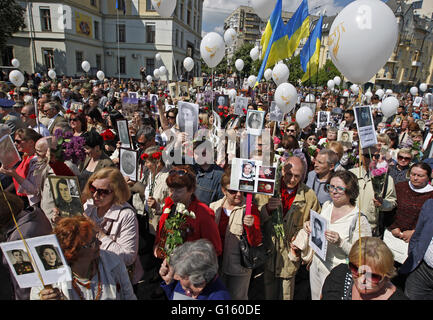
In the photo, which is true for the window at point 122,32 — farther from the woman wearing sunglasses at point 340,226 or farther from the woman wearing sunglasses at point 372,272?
the woman wearing sunglasses at point 372,272

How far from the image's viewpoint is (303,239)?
2611mm

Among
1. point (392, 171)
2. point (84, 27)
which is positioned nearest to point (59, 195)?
point (392, 171)

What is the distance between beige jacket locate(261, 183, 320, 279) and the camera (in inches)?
106

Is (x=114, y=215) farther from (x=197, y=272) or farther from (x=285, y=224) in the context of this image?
(x=285, y=224)

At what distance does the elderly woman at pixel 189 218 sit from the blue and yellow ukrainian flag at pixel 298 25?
779 centimetres

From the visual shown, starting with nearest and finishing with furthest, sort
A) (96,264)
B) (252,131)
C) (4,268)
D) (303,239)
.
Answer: (96,264), (4,268), (303,239), (252,131)

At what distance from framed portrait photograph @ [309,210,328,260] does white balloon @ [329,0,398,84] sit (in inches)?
67.1

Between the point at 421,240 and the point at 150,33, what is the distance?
133ft

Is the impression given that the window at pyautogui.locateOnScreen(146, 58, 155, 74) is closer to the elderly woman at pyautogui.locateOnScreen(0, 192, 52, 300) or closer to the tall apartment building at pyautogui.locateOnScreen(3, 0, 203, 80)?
the tall apartment building at pyautogui.locateOnScreen(3, 0, 203, 80)

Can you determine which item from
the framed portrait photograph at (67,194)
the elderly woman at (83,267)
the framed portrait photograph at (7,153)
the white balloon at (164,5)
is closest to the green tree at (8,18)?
the white balloon at (164,5)

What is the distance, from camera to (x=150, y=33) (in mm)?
37250

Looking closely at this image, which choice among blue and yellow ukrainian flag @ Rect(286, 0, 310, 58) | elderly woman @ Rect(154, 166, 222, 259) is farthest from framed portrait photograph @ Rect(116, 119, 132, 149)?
blue and yellow ukrainian flag @ Rect(286, 0, 310, 58)
